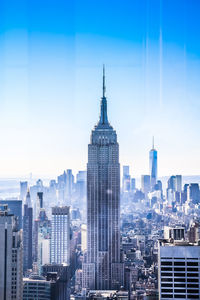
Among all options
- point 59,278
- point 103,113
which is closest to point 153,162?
point 103,113

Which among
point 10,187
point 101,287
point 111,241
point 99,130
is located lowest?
point 101,287

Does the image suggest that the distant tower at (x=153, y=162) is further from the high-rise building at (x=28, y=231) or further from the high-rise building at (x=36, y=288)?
the high-rise building at (x=36, y=288)

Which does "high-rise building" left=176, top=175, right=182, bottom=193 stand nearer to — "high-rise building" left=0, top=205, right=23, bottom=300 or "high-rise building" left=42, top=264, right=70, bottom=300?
"high-rise building" left=42, top=264, right=70, bottom=300

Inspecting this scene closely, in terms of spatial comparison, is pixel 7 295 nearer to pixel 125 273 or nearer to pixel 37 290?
pixel 37 290

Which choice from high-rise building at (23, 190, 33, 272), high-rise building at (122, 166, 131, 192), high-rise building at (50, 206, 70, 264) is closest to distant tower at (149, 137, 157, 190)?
high-rise building at (122, 166, 131, 192)

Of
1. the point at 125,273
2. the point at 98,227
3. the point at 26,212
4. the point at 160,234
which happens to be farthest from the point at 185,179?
the point at 98,227

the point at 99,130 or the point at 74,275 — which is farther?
the point at 99,130
